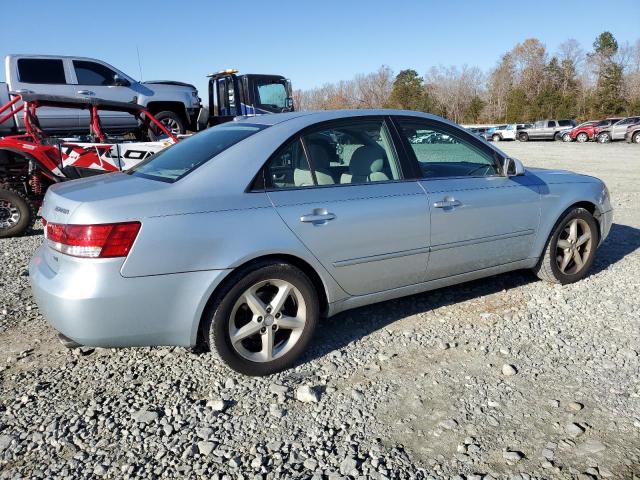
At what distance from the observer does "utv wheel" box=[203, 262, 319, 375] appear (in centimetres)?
287

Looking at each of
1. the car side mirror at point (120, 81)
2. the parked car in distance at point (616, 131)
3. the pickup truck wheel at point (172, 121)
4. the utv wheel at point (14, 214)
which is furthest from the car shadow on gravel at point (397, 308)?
the parked car in distance at point (616, 131)

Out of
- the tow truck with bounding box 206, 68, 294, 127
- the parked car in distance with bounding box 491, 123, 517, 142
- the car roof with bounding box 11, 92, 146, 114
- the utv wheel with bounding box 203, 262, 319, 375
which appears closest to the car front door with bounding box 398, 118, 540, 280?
the utv wheel with bounding box 203, 262, 319, 375

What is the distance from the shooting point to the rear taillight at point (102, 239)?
8.44ft

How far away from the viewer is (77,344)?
2803 mm

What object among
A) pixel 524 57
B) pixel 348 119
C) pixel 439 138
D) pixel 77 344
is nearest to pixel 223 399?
pixel 77 344

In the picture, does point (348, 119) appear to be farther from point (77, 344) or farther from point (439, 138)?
point (77, 344)

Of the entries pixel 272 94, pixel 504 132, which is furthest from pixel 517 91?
pixel 272 94

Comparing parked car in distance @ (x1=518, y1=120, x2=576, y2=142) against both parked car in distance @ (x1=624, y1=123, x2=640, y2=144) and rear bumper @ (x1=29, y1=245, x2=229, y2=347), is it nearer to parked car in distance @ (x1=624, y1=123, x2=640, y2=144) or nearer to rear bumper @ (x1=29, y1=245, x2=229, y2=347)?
parked car in distance @ (x1=624, y1=123, x2=640, y2=144)

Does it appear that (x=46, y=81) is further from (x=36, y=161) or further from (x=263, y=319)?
(x=263, y=319)

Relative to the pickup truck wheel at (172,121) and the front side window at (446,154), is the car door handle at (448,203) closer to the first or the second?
the front side window at (446,154)

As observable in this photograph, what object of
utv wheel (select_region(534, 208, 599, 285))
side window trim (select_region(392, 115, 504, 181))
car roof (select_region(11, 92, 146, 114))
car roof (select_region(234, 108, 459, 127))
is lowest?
utv wheel (select_region(534, 208, 599, 285))

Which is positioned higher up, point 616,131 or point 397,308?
point 397,308

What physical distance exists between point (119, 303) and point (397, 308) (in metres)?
2.24

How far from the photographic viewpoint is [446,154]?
4152 millimetres
